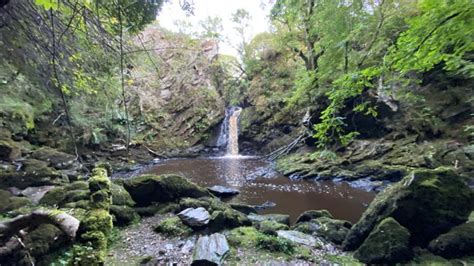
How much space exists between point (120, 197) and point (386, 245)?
16.7 feet

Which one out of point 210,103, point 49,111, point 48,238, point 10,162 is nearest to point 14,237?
point 48,238

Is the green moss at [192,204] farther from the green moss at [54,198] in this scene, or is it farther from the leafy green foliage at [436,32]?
the leafy green foliage at [436,32]

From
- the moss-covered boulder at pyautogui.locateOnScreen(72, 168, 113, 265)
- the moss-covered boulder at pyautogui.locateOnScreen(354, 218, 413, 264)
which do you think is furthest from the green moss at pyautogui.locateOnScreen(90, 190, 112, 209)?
the moss-covered boulder at pyautogui.locateOnScreen(354, 218, 413, 264)

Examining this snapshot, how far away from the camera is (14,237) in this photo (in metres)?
3.01

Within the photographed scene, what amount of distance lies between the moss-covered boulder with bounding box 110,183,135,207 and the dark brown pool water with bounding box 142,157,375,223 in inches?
135

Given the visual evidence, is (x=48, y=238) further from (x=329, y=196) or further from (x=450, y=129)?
(x=450, y=129)

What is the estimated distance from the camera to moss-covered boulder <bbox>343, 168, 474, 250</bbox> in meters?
4.25

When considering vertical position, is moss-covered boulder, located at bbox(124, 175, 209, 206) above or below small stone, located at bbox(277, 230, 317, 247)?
above

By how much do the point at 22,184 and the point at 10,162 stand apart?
2170 mm

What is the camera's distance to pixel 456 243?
3.87 m

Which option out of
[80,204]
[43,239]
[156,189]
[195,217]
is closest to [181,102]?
[156,189]

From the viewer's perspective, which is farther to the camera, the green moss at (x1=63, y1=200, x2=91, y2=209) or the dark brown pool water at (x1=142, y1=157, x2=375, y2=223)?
the dark brown pool water at (x1=142, y1=157, x2=375, y2=223)

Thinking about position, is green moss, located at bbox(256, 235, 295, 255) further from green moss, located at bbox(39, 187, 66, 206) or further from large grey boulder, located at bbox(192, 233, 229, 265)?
green moss, located at bbox(39, 187, 66, 206)

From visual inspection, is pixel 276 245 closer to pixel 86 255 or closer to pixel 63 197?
pixel 86 255
